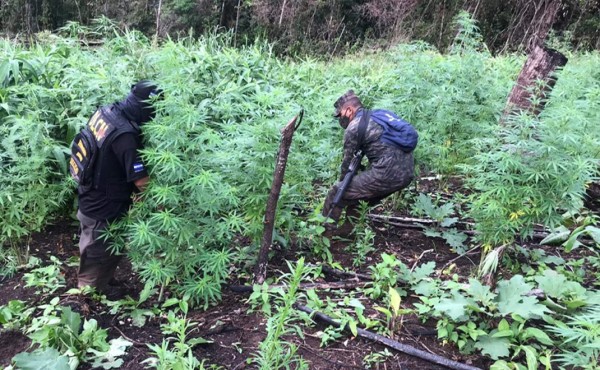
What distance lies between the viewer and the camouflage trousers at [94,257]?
3.26 m

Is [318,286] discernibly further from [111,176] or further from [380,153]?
[111,176]

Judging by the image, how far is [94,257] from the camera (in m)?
3.32

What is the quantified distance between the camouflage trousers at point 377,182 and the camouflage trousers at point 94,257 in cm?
204

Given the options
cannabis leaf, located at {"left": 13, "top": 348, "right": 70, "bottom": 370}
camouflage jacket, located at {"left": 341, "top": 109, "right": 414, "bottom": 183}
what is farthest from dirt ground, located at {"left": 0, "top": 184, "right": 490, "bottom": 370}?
camouflage jacket, located at {"left": 341, "top": 109, "right": 414, "bottom": 183}

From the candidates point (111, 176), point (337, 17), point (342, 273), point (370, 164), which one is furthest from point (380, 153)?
point (337, 17)

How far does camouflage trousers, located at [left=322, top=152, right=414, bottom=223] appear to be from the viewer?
4.15 metres

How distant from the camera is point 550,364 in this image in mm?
2498

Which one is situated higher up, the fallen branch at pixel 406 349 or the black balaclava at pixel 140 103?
the black balaclava at pixel 140 103

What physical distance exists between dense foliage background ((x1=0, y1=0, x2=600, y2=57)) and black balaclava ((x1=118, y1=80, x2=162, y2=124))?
34.0 feet

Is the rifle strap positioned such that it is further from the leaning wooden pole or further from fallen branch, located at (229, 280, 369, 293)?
fallen branch, located at (229, 280, 369, 293)

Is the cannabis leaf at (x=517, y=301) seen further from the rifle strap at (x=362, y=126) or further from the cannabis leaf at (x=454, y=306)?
the rifle strap at (x=362, y=126)

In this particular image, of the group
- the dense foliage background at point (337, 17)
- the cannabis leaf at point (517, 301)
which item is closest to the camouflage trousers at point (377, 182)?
the cannabis leaf at point (517, 301)

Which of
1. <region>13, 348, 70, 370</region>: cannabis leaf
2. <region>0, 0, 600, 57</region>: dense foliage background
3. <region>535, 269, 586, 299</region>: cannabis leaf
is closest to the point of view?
<region>13, 348, 70, 370</region>: cannabis leaf

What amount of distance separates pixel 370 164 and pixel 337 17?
1158 cm
